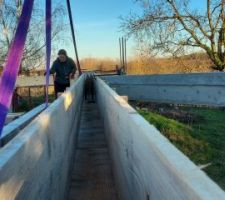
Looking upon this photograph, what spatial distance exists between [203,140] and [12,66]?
18.2ft

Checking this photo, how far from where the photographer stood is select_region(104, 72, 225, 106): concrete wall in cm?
613

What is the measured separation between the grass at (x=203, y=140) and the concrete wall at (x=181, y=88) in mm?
529

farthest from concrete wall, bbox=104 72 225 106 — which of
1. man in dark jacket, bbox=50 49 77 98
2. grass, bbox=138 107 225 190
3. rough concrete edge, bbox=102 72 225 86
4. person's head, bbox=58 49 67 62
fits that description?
man in dark jacket, bbox=50 49 77 98

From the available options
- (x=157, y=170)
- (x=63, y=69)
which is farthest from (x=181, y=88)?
(x=63, y=69)

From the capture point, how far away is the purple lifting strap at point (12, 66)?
2734 millimetres

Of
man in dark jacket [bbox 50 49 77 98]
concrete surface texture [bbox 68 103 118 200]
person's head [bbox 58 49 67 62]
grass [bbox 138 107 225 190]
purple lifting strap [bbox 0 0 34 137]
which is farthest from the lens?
man in dark jacket [bbox 50 49 77 98]

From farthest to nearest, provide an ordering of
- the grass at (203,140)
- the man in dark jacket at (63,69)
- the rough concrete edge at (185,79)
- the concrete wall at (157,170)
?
the man in dark jacket at (63,69) → the grass at (203,140) → the rough concrete edge at (185,79) → the concrete wall at (157,170)

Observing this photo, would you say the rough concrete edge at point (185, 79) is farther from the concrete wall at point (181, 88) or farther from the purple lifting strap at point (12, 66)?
the purple lifting strap at point (12, 66)

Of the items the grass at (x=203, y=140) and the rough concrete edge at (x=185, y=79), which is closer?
the rough concrete edge at (x=185, y=79)

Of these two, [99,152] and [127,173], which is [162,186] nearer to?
[127,173]

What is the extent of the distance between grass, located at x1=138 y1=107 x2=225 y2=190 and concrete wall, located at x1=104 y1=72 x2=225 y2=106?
529 mm

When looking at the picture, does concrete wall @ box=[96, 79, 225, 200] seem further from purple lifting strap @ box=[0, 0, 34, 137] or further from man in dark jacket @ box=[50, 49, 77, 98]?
man in dark jacket @ box=[50, 49, 77, 98]

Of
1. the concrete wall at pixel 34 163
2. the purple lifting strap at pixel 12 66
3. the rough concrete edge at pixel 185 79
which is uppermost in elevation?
the purple lifting strap at pixel 12 66

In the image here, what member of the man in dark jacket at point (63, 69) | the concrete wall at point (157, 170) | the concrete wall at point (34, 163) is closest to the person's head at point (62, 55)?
the man in dark jacket at point (63, 69)
